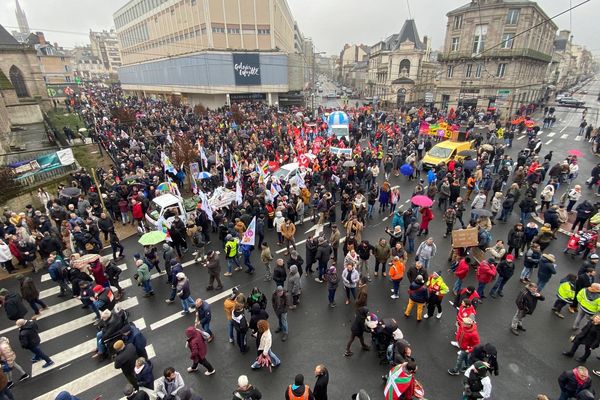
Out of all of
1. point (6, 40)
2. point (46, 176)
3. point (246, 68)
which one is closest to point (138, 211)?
point (46, 176)

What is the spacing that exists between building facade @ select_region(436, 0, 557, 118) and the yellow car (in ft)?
82.3

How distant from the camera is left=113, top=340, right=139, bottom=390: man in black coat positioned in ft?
20.9

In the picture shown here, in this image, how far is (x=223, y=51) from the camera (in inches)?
1848

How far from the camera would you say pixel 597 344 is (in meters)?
6.91

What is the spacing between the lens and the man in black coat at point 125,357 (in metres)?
6.38

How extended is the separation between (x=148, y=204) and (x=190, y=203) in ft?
6.31

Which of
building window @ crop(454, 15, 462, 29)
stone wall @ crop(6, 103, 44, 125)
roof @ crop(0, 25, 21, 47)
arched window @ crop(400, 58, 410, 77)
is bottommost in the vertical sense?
stone wall @ crop(6, 103, 44, 125)

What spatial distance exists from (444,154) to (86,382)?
Answer: 20.9 m

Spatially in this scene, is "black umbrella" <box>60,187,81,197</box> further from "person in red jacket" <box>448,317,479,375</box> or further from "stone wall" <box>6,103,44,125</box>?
"stone wall" <box>6,103,44,125</box>

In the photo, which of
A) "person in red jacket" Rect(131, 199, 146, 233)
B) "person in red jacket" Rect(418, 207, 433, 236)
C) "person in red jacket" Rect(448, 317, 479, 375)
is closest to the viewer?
"person in red jacket" Rect(448, 317, 479, 375)

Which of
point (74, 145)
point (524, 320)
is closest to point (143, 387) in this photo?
point (524, 320)

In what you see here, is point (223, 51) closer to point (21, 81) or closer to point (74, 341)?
point (21, 81)

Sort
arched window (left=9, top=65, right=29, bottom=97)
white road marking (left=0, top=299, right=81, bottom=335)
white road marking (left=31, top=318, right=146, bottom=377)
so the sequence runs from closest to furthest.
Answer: white road marking (left=31, top=318, right=146, bottom=377)
white road marking (left=0, top=299, right=81, bottom=335)
arched window (left=9, top=65, right=29, bottom=97)

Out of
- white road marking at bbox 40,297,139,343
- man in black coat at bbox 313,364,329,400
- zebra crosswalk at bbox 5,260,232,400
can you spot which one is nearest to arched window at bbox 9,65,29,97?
zebra crosswalk at bbox 5,260,232,400
